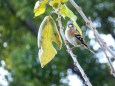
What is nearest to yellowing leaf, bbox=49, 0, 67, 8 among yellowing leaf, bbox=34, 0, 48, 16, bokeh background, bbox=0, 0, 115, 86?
yellowing leaf, bbox=34, 0, 48, 16

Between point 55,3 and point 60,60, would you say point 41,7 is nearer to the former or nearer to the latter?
point 55,3

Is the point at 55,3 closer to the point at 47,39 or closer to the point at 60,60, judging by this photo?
the point at 47,39

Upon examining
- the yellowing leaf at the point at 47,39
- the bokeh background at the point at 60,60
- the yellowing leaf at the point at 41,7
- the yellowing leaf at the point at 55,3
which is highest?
the yellowing leaf at the point at 41,7

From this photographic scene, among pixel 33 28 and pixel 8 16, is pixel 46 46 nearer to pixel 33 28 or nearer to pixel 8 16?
pixel 33 28

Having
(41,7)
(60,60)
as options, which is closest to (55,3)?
(41,7)

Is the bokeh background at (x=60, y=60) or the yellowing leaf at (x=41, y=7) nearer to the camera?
the yellowing leaf at (x=41, y=7)

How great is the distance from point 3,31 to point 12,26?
21cm

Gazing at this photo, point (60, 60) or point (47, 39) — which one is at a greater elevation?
point (47, 39)

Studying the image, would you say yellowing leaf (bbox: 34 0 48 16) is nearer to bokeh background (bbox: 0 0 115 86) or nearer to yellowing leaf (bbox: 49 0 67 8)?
yellowing leaf (bbox: 49 0 67 8)

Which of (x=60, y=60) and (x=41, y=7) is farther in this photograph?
(x=60, y=60)

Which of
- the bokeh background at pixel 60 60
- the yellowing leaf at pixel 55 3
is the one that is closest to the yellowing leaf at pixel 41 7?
the yellowing leaf at pixel 55 3

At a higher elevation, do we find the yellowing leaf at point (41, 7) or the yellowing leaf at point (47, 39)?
the yellowing leaf at point (41, 7)

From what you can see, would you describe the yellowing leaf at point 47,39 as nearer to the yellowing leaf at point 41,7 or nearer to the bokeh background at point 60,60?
the yellowing leaf at point 41,7

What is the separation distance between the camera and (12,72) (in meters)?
8.18
